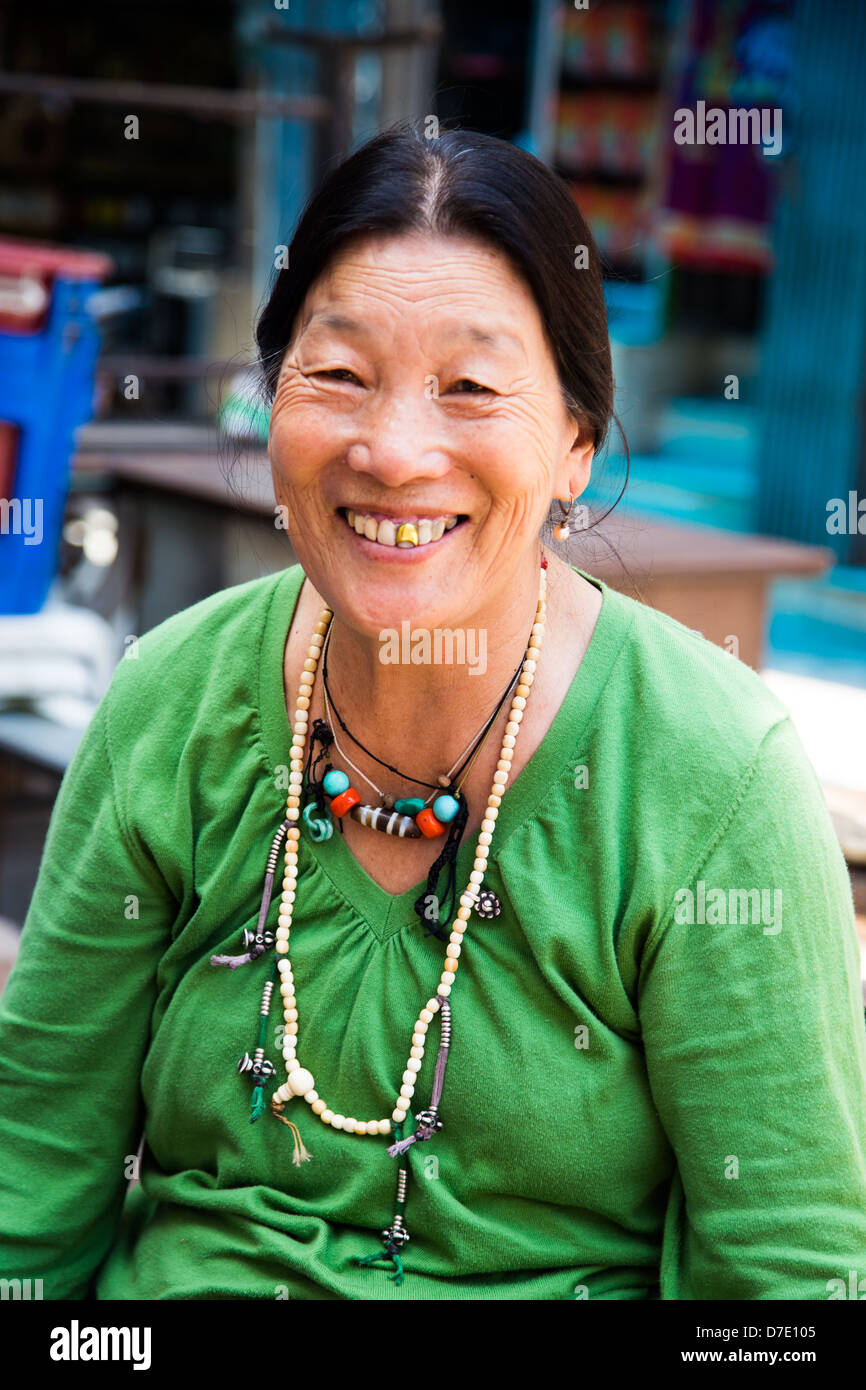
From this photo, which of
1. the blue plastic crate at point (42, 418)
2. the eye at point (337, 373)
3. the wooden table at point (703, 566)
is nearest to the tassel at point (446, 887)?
the eye at point (337, 373)

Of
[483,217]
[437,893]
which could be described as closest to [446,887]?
[437,893]

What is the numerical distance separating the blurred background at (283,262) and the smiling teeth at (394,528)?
0.31 m

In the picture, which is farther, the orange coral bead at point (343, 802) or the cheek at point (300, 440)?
the orange coral bead at point (343, 802)

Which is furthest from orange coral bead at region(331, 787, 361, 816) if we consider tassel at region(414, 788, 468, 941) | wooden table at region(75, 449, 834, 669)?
wooden table at region(75, 449, 834, 669)

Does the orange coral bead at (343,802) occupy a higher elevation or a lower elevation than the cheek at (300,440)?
lower

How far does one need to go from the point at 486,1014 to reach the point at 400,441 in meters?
0.55

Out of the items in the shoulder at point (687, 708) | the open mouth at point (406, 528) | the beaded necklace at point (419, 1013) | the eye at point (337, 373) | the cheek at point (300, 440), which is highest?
the eye at point (337, 373)

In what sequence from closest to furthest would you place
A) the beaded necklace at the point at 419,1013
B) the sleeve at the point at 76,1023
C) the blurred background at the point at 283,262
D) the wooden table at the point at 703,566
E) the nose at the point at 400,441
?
the nose at the point at 400,441
the beaded necklace at the point at 419,1013
the sleeve at the point at 76,1023
the wooden table at the point at 703,566
the blurred background at the point at 283,262

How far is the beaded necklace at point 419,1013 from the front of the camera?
59.0 inches

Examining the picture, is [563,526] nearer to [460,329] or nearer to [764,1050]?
[460,329]

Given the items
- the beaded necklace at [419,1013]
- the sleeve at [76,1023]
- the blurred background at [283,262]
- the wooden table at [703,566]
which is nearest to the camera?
the beaded necklace at [419,1013]

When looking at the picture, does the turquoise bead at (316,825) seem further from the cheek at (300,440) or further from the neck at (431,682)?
the cheek at (300,440)

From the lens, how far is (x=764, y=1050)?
1396mm
